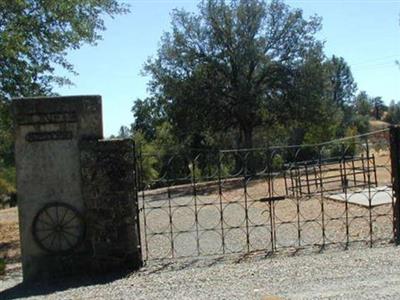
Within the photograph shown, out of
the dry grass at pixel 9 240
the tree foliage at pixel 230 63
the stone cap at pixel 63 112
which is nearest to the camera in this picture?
the stone cap at pixel 63 112

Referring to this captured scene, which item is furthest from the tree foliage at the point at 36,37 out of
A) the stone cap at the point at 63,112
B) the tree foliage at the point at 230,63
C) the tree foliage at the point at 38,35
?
the tree foliage at the point at 230,63

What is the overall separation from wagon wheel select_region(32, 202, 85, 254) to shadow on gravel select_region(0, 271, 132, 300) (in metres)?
0.45

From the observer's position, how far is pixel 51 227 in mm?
7973

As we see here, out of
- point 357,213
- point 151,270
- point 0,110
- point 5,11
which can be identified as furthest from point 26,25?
point 357,213

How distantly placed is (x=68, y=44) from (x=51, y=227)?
758cm

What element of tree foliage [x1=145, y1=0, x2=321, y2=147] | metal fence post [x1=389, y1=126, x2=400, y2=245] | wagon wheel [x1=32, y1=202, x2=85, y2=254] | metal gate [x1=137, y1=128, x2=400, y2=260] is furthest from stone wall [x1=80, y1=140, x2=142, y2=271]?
tree foliage [x1=145, y1=0, x2=321, y2=147]

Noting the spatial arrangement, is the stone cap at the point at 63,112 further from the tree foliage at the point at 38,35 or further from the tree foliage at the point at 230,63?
the tree foliage at the point at 230,63

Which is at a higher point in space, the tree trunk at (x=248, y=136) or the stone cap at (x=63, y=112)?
the tree trunk at (x=248, y=136)

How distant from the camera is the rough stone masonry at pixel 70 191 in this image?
7.96 meters

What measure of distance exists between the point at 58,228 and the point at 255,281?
2.93m

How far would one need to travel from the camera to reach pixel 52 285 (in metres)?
7.65

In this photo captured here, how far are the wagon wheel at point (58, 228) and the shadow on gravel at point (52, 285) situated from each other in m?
0.45

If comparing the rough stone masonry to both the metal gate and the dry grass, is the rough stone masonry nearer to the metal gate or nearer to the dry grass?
the metal gate

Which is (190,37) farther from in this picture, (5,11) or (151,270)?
(151,270)
